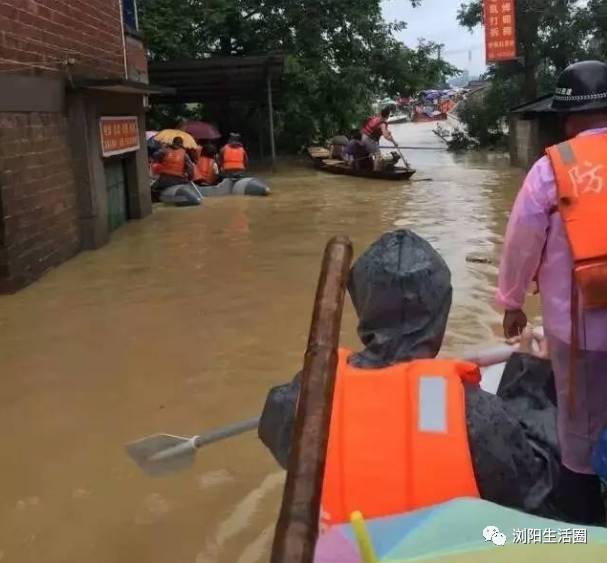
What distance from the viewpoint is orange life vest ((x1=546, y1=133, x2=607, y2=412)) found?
7.90ft

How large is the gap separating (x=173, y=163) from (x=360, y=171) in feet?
15.3

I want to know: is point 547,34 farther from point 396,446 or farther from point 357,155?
point 396,446

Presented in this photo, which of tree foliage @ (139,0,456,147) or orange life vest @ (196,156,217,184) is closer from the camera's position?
orange life vest @ (196,156,217,184)

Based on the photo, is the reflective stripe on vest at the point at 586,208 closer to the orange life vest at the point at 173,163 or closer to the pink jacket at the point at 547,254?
the pink jacket at the point at 547,254

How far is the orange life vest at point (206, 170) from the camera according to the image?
1602 centimetres

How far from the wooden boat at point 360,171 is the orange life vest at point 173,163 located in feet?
14.1

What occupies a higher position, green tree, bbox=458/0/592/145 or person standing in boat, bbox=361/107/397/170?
green tree, bbox=458/0/592/145

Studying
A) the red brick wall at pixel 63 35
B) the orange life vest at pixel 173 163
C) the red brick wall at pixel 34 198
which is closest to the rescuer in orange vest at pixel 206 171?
the orange life vest at pixel 173 163

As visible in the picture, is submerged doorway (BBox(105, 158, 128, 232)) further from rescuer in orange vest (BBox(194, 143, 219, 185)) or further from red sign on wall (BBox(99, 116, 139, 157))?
rescuer in orange vest (BBox(194, 143, 219, 185))

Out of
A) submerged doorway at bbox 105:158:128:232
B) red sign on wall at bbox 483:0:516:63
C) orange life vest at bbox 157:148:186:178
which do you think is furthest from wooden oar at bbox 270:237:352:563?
red sign on wall at bbox 483:0:516:63

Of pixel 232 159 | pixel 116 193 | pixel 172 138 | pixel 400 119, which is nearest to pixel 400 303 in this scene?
pixel 116 193

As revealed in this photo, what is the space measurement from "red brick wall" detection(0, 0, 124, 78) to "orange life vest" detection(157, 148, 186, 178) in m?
2.61

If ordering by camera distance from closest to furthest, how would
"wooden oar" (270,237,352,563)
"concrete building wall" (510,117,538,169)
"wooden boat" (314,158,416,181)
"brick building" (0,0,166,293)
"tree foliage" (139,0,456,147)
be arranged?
"wooden oar" (270,237,352,563)
"brick building" (0,0,166,293)
"wooden boat" (314,158,416,181)
"concrete building wall" (510,117,538,169)
"tree foliage" (139,0,456,147)

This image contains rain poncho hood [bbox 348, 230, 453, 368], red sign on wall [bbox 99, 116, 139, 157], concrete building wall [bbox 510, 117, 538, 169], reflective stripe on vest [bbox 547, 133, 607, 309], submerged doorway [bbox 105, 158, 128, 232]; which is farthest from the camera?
concrete building wall [bbox 510, 117, 538, 169]
